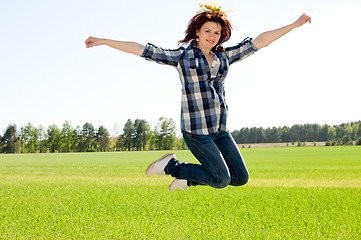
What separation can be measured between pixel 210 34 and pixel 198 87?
2.24 feet

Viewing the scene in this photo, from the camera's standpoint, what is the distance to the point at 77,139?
7925 cm

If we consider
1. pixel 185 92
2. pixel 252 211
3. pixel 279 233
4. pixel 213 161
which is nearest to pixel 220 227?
pixel 279 233

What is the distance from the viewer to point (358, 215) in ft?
28.8

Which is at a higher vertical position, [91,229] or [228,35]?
[228,35]

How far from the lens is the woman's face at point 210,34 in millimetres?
4578

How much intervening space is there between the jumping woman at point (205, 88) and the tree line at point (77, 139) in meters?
69.0

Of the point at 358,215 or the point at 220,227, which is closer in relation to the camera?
the point at 220,227

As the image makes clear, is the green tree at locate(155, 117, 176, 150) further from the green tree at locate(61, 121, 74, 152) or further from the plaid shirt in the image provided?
the plaid shirt

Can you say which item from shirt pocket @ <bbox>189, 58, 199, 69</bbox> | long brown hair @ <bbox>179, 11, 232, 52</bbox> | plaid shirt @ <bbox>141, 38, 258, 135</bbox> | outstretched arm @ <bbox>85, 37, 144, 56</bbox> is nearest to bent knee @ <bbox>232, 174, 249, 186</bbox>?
plaid shirt @ <bbox>141, 38, 258, 135</bbox>

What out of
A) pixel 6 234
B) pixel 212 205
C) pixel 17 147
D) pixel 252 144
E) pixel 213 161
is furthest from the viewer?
pixel 252 144

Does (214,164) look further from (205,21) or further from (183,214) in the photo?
(183,214)

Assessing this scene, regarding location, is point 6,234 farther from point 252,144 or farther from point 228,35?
point 252,144

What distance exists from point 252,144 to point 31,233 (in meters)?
78.7

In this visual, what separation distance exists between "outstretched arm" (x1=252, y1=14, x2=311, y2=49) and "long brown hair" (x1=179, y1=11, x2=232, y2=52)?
1.70ft
